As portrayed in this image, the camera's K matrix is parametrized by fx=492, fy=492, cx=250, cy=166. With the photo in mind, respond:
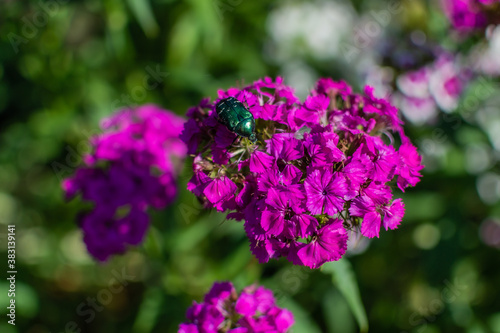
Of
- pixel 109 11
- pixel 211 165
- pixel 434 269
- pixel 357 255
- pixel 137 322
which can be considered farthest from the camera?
pixel 109 11

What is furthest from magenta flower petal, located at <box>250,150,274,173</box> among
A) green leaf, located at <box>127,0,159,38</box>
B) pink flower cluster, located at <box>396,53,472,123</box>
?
pink flower cluster, located at <box>396,53,472,123</box>

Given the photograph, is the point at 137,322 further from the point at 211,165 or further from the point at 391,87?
the point at 391,87

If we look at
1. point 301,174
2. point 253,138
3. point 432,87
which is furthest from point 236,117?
point 432,87

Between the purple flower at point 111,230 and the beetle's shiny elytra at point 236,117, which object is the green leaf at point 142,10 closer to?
the purple flower at point 111,230

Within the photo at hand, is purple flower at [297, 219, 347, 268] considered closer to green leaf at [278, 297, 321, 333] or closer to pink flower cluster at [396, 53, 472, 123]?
green leaf at [278, 297, 321, 333]

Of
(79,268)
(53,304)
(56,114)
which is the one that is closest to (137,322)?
(53,304)

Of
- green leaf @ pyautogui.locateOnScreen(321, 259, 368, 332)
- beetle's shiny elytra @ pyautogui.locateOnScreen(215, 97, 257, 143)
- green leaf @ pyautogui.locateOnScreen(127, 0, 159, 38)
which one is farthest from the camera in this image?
green leaf @ pyautogui.locateOnScreen(127, 0, 159, 38)
